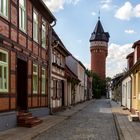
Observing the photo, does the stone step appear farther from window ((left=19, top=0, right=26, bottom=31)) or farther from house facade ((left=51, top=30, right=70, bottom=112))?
house facade ((left=51, top=30, right=70, bottom=112))

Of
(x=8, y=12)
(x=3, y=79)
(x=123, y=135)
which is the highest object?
(x=8, y=12)

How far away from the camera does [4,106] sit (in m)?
15.6

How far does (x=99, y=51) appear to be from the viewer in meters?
103

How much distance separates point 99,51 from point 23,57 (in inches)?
3350

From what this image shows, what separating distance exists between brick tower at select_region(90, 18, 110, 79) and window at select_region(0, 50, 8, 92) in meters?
87.5

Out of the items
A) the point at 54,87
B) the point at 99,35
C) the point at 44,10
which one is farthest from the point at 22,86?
the point at 99,35

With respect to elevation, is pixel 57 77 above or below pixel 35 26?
below

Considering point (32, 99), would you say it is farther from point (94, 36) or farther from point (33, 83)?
point (94, 36)

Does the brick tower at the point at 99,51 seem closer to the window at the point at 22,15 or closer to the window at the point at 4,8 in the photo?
the window at the point at 22,15

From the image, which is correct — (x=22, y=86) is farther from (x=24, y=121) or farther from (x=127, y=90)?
(x=127, y=90)

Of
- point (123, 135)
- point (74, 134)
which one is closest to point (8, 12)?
point (74, 134)

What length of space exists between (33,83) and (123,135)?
7.91m

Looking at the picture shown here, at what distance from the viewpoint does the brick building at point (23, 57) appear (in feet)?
51.8

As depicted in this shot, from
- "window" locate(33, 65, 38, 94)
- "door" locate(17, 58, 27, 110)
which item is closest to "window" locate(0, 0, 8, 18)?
"door" locate(17, 58, 27, 110)
